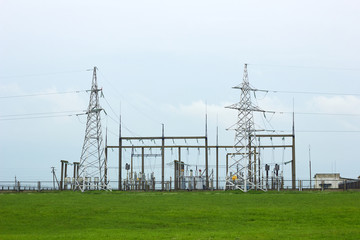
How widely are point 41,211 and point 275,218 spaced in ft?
42.0

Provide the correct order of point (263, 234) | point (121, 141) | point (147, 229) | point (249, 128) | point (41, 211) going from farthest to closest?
1. point (121, 141)
2. point (249, 128)
3. point (41, 211)
4. point (147, 229)
5. point (263, 234)

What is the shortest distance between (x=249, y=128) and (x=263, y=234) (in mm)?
31439

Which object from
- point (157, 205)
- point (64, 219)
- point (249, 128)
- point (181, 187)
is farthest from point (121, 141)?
point (64, 219)

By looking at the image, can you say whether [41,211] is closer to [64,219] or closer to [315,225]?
[64,219]

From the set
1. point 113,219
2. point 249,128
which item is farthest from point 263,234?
point 249,128

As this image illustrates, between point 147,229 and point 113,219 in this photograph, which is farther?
point 113,219

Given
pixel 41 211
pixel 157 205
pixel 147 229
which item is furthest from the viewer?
pixel 157 205

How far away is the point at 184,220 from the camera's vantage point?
88.2 ft

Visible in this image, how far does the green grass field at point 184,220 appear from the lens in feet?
72.8

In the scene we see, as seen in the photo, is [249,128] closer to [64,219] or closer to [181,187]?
[181,187]

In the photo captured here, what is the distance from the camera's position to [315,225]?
24.8m

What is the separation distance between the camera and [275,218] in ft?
88.2

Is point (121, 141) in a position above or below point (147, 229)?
above

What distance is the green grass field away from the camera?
72.8ft
